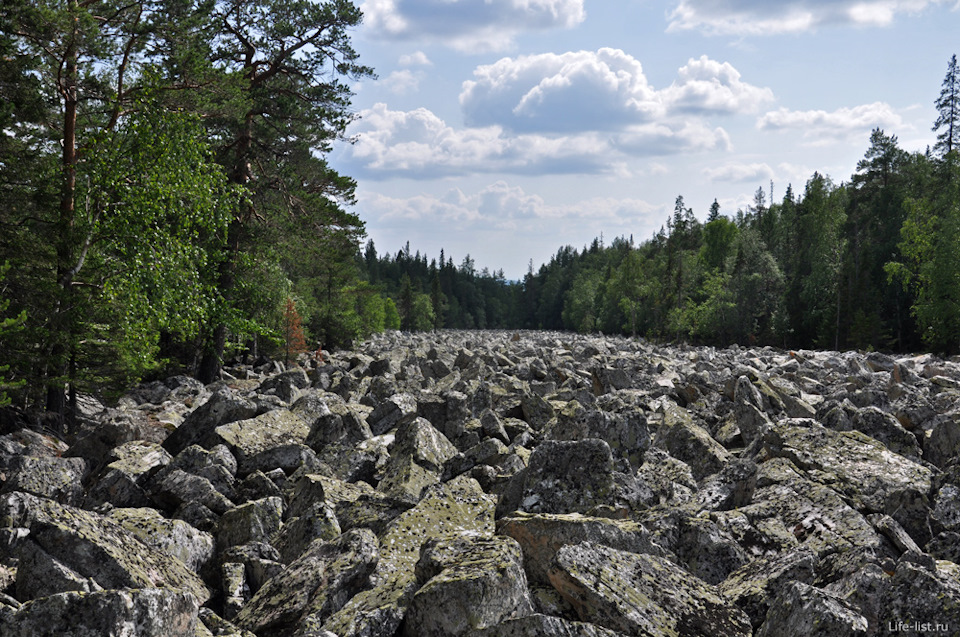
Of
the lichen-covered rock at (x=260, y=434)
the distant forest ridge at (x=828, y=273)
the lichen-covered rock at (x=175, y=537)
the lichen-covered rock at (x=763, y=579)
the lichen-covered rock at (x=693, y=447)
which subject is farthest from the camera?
the distant forest ridge at (x=828, y=273)

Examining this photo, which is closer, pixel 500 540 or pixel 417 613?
pixel 417 613

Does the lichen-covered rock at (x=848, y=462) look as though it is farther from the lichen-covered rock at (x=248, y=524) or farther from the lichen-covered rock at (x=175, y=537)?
the lichen-covered rock at (x=175, y=537)

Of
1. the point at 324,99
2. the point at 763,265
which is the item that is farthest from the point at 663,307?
the point at 324,99

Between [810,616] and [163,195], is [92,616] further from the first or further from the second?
[163,195]

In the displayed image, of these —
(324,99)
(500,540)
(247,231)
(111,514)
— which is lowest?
(111,514)

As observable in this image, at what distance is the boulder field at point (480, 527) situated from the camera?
3.96 meters

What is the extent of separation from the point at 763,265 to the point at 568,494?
75900 mm

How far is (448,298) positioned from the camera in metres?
161

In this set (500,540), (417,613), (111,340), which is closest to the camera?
(417,613)

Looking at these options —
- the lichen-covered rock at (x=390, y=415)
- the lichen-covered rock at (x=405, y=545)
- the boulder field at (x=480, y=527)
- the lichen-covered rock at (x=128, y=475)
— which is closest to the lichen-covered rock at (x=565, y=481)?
the boulder field at (x=480, y=527)

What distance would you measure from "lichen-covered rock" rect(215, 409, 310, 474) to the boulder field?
1.3 inches

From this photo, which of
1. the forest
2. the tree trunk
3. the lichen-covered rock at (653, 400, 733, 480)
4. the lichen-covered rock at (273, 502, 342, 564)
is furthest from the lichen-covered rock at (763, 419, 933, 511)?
the tree trunk

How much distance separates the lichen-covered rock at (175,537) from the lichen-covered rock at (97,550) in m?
0.20

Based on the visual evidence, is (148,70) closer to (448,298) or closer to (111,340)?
(111,340)
